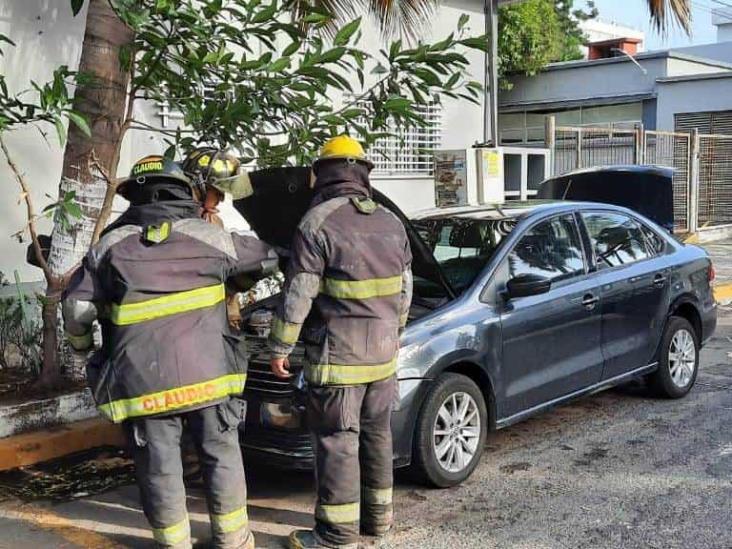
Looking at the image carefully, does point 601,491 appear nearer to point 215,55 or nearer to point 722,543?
point 722,543

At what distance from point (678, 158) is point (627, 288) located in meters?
12.0

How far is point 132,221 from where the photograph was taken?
12.0 feet

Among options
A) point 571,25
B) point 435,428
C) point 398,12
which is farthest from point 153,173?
point 571,25

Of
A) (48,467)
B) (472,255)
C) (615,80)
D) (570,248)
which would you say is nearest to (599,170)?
(570,248)

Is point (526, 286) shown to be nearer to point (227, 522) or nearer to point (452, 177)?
point (227, 522)

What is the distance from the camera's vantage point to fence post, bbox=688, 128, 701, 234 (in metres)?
16.6

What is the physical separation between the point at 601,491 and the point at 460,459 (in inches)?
30.9

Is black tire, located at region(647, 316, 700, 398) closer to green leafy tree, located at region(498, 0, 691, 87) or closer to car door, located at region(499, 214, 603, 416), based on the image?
car door, located at region(499, 214, 603, 416)

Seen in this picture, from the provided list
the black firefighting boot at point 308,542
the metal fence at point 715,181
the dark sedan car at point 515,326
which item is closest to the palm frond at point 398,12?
the dark sedan car at point 515,326

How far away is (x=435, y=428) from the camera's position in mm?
4648

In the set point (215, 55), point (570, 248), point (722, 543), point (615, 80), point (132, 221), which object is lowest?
point (722, 543)

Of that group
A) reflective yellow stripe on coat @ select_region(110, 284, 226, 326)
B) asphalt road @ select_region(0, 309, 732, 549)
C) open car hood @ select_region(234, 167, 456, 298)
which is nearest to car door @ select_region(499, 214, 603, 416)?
asphalt road @ select_region(0, 309, 732, 549)

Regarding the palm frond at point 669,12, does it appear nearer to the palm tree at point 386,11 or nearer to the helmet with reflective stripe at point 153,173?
the palm tree at point 386,11

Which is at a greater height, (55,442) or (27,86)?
(27,86)
